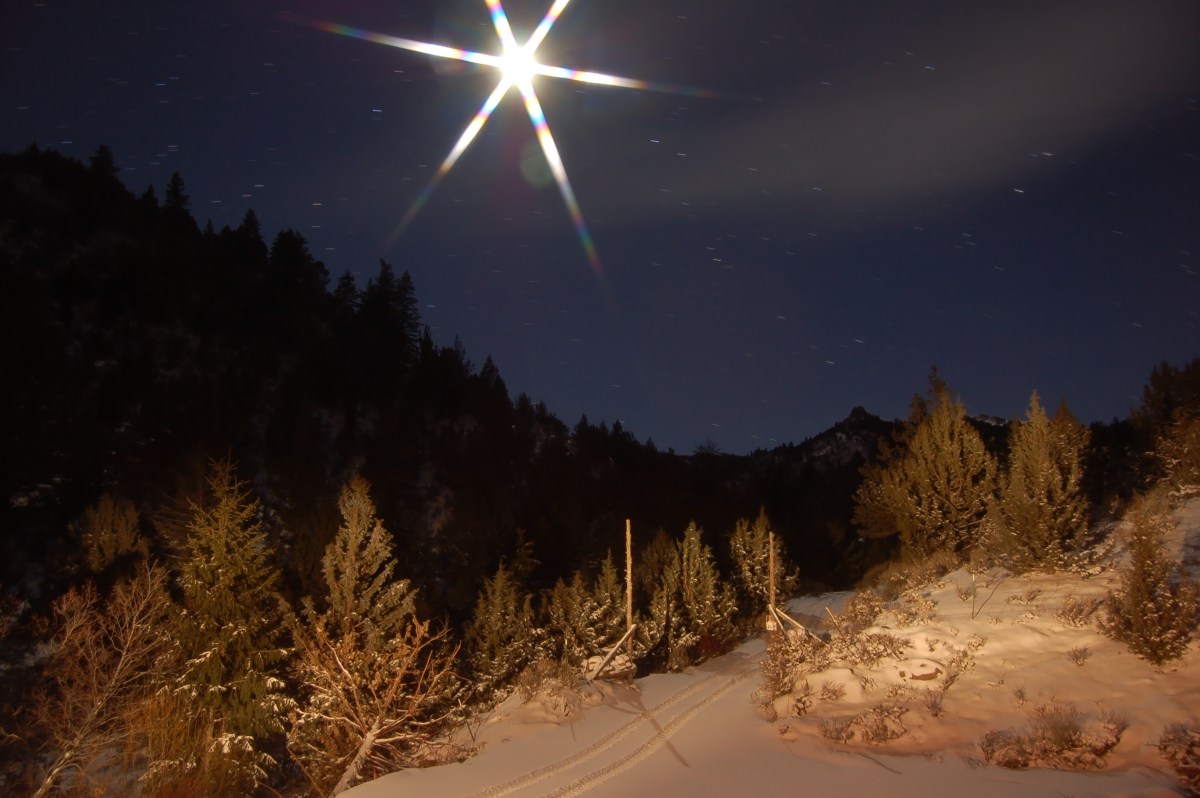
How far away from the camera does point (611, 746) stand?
14.4m

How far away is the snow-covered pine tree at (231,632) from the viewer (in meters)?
20.1

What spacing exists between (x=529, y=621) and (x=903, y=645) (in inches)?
802

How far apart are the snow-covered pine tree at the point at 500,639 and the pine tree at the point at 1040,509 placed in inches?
721

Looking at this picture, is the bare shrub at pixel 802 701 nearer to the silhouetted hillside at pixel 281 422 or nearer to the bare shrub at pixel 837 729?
the bare shrub at pixel 837 729

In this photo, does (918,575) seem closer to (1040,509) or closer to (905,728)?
(1040,509)

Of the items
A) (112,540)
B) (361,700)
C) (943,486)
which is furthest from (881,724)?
(112,540)

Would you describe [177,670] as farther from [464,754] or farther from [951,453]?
[951,453]

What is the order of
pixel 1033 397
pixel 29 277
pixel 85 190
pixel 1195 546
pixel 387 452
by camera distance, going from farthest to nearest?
1. pixel 85 190
2. pixel 387 452
3. pixel 29 277
4. pixel 1033 397
5. pixel 1195 546

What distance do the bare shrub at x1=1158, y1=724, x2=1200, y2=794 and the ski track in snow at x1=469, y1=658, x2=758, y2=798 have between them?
782 centimetres

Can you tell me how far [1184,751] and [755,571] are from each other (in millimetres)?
28974

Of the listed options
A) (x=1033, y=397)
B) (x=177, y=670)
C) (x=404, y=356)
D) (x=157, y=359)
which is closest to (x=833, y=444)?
(x=404, y=356)

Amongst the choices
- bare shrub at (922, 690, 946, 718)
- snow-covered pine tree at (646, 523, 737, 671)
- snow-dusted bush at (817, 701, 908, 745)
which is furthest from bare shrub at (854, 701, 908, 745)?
snow-covered pine tree at (646, 523, 737, 671)

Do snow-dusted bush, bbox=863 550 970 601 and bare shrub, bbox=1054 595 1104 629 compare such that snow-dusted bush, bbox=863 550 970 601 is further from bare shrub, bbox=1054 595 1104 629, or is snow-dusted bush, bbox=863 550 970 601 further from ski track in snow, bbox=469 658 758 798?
ski track in snow, bbox=469 658 758 798

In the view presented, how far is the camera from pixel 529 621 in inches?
1278
